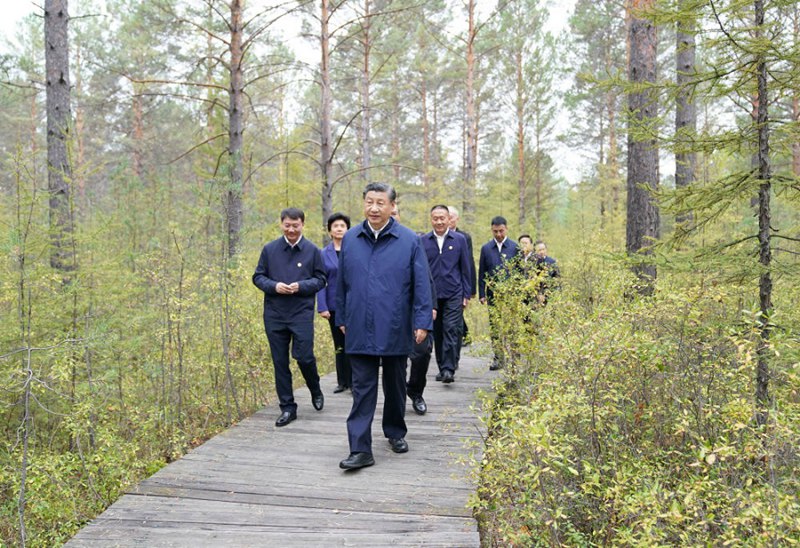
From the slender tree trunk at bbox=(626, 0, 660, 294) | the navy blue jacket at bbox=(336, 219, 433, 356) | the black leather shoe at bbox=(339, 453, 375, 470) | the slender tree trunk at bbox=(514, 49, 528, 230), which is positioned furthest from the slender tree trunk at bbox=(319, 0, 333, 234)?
the slender tree trunk at bbox=(514, 49, 528, 230)

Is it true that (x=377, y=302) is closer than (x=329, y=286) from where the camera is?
Yes

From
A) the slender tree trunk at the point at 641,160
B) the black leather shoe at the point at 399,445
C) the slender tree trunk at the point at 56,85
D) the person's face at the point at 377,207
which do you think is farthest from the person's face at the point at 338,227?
the slender tree trunk at the point at 641,160

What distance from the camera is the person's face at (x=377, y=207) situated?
152 inches

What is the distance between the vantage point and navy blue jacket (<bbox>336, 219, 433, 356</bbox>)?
12.6 feet

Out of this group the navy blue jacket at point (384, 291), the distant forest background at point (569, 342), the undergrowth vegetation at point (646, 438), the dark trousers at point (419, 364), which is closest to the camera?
the undergrowth vegetation at point (646, 438)

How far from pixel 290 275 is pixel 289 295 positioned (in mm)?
203

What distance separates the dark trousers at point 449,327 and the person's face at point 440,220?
0.84 metres

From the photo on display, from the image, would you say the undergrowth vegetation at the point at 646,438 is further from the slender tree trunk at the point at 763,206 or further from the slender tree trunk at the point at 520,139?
the slender tree trunk at the point at 520,139

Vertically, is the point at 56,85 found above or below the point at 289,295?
above

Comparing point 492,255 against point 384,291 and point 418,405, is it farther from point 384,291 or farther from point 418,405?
point 384,291

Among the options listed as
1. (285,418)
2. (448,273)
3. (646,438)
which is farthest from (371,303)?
(448,273)

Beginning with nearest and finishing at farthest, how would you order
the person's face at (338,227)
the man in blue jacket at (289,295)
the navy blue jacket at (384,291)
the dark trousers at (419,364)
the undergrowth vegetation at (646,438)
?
the undergrowth vegetation at (646,438), the navy blue jacket at (384,291), the dark trousers at (419,364), the man in blue jacket at (289,295), the person's face at (338,227)

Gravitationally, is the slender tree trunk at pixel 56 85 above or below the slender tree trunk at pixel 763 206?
above

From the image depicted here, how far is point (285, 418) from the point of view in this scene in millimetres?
5043
